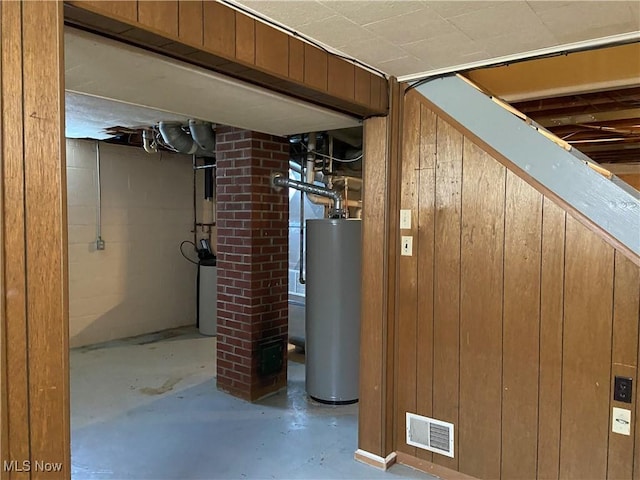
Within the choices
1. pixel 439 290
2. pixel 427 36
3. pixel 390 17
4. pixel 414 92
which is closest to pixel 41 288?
pixel 390 17

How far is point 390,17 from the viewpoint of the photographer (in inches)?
70.1

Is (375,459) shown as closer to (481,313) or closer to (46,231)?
(481,313)

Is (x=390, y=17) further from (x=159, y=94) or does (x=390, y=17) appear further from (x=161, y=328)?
(x=161, y=328)

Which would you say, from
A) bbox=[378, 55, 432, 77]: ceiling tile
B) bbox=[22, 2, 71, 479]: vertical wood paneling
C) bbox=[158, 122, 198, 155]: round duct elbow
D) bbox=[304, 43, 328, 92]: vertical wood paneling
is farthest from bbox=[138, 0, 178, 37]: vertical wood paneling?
bbox=[158, 122, 198, 155]: round duct elbow

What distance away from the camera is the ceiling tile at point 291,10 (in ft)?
5.47

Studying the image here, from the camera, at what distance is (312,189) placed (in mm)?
3730

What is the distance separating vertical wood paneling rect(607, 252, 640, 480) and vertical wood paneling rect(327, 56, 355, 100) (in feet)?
4.59

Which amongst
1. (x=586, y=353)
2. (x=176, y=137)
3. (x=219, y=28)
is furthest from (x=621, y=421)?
(x=176, y=137)

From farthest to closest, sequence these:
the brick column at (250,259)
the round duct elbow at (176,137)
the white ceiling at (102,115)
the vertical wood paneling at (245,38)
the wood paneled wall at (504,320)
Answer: the round duct elbow at (176,137)
the brick column at (250,259)
the white ceiling at (102,115)
the wood paneled wall at (504,320)
the vertical wood paneling at (245,38)

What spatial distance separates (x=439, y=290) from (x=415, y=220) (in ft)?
1.29

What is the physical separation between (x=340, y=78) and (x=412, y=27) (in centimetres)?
45

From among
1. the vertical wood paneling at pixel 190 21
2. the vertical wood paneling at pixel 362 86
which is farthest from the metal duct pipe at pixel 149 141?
the vertical wood paneling at pixel 190 21

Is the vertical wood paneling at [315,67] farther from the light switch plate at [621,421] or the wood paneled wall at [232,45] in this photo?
the light switch plate at [621,421]

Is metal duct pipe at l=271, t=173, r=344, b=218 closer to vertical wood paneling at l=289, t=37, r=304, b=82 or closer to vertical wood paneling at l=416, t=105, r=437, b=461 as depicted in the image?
vertical wood paneling at l=416, t=105, r=437, b=461
